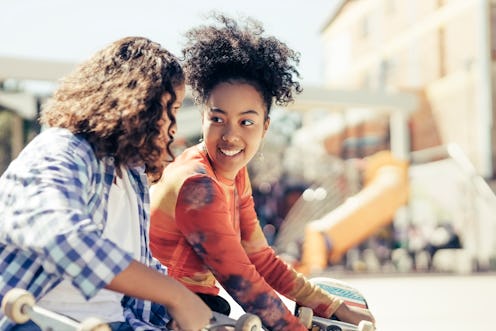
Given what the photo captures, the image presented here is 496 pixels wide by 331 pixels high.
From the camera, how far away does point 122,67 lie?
1811mm

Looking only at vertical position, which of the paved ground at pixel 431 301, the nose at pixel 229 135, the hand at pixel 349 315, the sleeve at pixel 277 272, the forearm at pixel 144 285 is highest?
the nose at pixel 229 135

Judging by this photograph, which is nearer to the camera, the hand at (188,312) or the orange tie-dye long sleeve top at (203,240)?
the hand at (188,312)

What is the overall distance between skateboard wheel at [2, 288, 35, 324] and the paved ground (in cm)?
168

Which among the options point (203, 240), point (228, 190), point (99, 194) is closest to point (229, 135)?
point (228, 190)

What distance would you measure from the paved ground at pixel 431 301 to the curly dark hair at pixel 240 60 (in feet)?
3.18

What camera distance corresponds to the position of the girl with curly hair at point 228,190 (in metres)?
2.23

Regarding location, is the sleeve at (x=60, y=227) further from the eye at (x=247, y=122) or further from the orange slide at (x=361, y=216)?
the orange slide at (x=361, y=216)

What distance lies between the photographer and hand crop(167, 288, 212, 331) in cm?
163

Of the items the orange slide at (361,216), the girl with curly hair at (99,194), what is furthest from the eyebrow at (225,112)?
the orange slide at (361,216)

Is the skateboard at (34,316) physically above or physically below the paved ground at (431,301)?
above

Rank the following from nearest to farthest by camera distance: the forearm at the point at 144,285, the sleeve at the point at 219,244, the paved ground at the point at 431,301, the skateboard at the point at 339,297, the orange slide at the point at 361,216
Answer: the forearm at the point at 144,285 → the sleeve at the point at 219,244 → the skateboard at the point at 339,297 → the paved ground at the point at 431,301 → the orange slide at the point at 361,216

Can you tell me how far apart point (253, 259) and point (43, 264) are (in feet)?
4.18

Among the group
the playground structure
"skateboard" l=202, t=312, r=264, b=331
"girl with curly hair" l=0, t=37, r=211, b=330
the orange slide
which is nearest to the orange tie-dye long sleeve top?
"girl with curly hair" l=0, t=37, r=211, b=330

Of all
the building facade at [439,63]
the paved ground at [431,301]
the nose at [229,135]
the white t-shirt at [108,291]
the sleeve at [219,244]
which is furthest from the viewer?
the building facade at [439,63]
